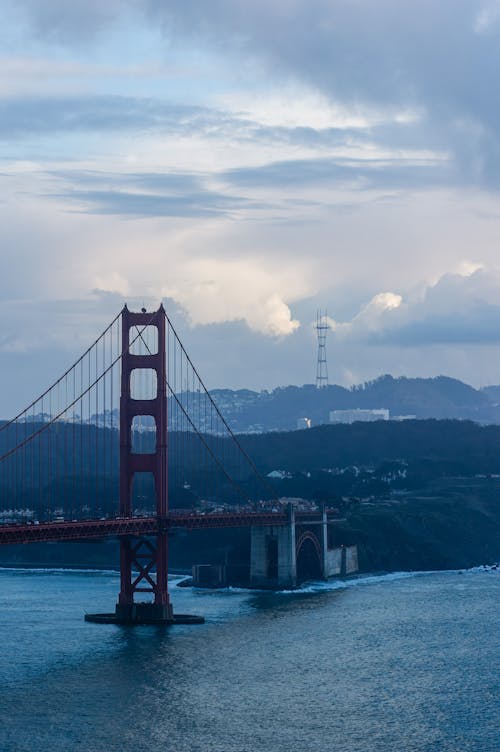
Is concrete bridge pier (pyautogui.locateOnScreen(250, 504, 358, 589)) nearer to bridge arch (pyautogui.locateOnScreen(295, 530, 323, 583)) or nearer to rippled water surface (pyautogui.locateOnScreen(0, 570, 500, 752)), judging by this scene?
bridge arch (pyautogui.locateOnScreen(295, 530, 323, 583))

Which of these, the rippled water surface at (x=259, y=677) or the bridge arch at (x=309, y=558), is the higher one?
the bridge arch at (x=309, y=558)

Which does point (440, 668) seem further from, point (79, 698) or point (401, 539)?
point (401, 539)

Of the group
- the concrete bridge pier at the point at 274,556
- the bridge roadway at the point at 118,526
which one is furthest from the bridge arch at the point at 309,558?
the bridge roadway at the point at 118,526

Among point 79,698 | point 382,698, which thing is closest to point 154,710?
point 79,698

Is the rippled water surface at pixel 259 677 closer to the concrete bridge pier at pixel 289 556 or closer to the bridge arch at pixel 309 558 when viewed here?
the concrete bridge pier at pixel 289 556

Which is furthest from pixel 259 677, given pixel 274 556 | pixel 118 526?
pixel 274 556
